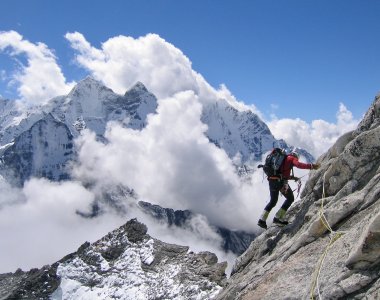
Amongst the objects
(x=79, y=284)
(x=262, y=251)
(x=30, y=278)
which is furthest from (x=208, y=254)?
(x=262, y=251)

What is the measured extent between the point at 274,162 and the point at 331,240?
6.12m

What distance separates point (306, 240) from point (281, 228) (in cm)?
473

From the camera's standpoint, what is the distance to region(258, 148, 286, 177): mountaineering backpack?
21.1 meters

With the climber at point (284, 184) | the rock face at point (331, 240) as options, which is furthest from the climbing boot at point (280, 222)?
the rock face at point (331, 240)

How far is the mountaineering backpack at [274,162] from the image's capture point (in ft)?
69.2

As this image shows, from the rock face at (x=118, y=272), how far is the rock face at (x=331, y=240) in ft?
194

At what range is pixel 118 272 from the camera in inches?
4058

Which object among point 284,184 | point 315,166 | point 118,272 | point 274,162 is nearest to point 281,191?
point 284,184

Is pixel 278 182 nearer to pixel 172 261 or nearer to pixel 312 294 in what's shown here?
pixel 312 294

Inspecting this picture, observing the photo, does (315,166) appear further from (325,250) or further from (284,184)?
(325,250)

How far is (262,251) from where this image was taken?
2173cm

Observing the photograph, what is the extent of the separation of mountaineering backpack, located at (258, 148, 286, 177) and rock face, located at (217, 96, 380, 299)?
1872 mm

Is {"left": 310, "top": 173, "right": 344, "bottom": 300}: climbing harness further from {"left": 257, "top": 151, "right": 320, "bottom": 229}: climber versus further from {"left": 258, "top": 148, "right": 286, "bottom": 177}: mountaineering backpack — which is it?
{"left": 258, "top": 148, "right": 286, "bottom": 177}: mountaineering backpack

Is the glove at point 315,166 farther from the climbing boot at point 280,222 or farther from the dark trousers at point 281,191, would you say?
the climbing boot at point 280,222
